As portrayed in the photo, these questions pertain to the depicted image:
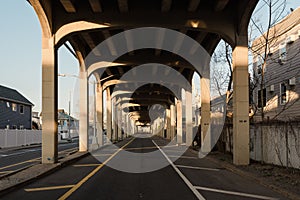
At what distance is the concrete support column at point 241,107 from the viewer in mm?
17078

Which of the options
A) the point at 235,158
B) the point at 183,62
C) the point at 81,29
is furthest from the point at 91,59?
the point at 235,158

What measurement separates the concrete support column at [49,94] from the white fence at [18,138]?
24.7 metres

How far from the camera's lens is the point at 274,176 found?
13.0m

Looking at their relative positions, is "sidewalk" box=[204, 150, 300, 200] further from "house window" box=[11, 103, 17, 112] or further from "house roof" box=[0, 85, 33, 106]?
"house window" box=[11, 103, 17, 112]

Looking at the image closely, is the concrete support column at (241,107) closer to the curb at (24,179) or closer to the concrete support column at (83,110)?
the curb at (24,179)

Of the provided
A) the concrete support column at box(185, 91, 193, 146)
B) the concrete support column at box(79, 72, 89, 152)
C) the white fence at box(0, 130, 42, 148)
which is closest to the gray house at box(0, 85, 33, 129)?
the white fence at box(0, 130, 42, 148)

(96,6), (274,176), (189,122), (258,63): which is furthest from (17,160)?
(258,63)

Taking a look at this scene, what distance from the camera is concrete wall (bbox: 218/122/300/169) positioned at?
13722 millimetres

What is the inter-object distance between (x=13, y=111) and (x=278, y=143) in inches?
1770

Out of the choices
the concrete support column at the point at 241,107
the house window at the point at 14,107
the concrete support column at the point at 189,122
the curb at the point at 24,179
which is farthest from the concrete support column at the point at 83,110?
the house window at the point at 14,107

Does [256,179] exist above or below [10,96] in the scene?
below

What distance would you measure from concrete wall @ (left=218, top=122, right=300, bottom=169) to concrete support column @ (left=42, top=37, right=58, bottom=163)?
8885mm

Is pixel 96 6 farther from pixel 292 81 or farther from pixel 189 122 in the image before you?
pixel 189 122

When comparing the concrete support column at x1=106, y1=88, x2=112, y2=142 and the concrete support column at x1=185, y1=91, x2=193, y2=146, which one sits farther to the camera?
the concrete support column at x1=106, y1=88, x2=112, y2=142
